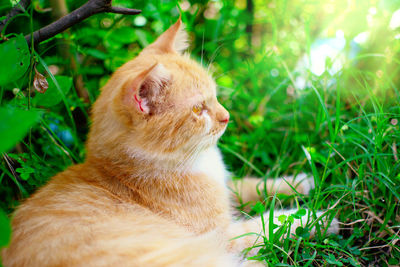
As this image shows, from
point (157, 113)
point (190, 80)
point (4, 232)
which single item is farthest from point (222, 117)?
point (4, 232)

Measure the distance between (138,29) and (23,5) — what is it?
37.8 inches

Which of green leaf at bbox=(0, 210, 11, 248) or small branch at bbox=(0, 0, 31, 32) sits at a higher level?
small branch at bbox=(0, 0, 31, 32)

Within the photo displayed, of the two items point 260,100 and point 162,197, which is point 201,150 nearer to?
point 162,197

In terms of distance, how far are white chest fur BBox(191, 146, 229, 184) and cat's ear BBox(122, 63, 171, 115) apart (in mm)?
391

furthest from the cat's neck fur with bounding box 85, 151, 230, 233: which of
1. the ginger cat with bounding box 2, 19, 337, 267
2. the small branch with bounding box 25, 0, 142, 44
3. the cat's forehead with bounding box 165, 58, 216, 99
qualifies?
the small branch with bounding box 25, 0, 142, 44

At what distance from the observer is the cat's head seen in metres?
1.38

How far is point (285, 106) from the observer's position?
2.45m

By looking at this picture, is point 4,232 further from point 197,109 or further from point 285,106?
point 285,106

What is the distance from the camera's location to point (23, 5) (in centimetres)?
155

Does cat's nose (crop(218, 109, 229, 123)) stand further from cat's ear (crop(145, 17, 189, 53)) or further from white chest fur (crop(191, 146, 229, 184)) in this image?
cat's ear (crop(145, 17, 189, 53))

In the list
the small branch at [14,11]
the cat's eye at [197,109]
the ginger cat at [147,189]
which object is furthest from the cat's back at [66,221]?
the small branch at [14,11]

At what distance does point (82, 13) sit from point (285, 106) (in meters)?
1.56

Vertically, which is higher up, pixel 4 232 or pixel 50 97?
pixel 50 97

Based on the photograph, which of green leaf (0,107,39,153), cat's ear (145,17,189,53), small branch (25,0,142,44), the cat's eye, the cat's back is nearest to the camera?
green leaf (0,107,39,153)
